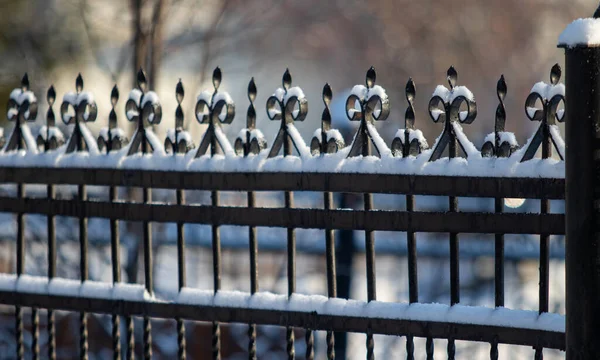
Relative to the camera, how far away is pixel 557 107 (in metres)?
2.57

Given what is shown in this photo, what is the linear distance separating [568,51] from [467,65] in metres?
19.1

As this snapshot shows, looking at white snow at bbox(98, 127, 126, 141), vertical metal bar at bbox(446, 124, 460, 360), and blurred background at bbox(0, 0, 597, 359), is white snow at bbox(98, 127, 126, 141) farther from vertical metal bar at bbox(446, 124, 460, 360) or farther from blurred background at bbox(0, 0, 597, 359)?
vertical metal bar at bbox(446, 124, 460, 360)

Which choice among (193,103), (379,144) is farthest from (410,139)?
(193,103)

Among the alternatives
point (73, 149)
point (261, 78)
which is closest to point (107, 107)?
point (261, 78)

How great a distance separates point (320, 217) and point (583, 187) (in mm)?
977

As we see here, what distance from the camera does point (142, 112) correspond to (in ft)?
10.3

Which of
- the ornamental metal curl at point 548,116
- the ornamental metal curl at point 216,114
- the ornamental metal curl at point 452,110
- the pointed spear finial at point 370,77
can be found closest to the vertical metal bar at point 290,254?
the ornamental metal curl at point 216,114

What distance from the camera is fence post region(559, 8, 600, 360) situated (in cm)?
206

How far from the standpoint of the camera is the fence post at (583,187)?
2.06 meters

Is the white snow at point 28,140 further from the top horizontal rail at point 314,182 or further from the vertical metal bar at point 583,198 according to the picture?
the vertical metal bar at point 583,198

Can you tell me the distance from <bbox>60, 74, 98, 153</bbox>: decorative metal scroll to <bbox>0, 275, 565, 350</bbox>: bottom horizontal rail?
571 mm

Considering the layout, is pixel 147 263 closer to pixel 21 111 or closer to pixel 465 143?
pixel 21 111

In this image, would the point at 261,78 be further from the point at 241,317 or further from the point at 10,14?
the point at 241,317

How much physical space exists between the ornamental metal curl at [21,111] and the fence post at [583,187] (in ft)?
7.58
